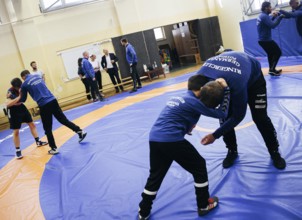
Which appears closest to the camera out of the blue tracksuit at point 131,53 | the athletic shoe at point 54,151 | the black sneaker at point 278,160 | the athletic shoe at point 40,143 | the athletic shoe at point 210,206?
the athletic shoe at point 210,206

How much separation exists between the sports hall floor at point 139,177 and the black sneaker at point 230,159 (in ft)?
0.24

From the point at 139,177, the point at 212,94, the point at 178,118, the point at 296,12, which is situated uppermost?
the point at 296,12

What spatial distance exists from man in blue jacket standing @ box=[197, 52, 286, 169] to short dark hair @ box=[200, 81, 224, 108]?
32 cm

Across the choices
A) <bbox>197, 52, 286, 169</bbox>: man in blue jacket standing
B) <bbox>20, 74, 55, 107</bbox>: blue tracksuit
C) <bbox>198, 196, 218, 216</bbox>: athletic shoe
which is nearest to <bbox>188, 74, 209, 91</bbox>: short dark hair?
<bbox>197, 52, 286, 169</bbox>: man in blue jacket standing

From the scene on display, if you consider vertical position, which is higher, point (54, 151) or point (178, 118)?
point (178, 118)

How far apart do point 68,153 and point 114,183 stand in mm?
1926

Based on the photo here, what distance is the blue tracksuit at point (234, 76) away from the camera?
238 cm

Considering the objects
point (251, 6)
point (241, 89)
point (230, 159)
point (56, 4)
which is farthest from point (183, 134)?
point (56, 4)

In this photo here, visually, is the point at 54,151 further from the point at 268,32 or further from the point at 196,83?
the point at 268,32

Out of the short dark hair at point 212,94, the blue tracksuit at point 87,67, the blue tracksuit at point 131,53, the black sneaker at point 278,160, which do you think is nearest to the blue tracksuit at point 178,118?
the short dark hair at point 212,94

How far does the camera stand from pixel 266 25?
648 centimetres

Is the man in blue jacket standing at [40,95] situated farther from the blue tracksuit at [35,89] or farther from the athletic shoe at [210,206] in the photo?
the athletic shoe at [210,206]

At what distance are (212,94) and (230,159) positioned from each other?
148 centimetres

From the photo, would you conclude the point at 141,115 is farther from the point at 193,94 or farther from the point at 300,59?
the point at 300,59
